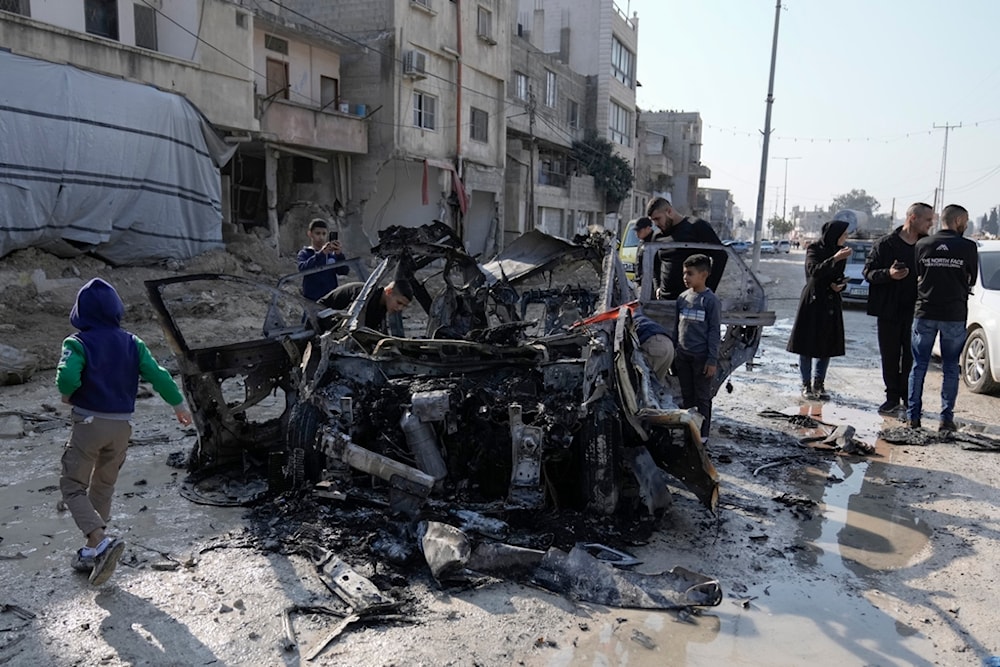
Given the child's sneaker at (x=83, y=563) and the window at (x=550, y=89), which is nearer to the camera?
the child's sneaker at (x=83, y=563)

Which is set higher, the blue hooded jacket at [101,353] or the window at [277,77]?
the window at [277,77]

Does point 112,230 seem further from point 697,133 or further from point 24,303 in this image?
point 697,133

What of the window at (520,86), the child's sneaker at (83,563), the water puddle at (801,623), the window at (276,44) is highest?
the window at (520,86)

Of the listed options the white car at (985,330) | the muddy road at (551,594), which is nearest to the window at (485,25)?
the white car at (985,330)

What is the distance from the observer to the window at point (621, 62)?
34325mm

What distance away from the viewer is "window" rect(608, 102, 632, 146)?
34.4 meters

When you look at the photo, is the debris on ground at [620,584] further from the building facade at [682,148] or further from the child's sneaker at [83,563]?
the building facade at [682,148]

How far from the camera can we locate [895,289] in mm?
6918

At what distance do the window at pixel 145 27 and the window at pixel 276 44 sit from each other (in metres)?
3.76

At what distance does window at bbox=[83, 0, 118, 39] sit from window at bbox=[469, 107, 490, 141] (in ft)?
40.6

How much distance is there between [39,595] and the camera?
330 centimetres

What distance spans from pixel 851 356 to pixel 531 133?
62.4 ft

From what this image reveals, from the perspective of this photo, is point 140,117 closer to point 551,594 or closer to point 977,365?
point 551,594

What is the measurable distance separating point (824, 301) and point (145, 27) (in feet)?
43.3
